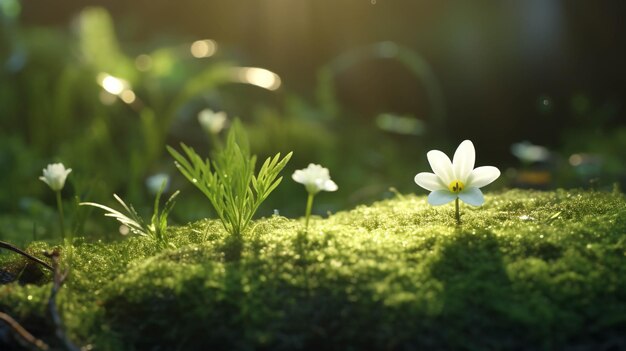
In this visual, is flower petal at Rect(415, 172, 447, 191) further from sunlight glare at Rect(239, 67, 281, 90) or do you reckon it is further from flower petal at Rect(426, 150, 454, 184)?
sunlight glare at Rect(239, 67, 281, 90)

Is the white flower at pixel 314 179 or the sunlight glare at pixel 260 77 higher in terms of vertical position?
the sunlight glare at pixel 260 77

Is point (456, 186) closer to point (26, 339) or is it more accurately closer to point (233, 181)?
point (233, 181)

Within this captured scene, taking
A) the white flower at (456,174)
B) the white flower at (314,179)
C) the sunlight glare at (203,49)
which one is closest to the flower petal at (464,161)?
the white flower at (456,174)

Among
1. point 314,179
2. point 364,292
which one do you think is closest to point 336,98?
point 314,179

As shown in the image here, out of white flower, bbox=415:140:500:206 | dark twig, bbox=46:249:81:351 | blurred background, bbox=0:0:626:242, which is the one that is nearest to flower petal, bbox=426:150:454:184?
white flower, bbox=415:140:500:206

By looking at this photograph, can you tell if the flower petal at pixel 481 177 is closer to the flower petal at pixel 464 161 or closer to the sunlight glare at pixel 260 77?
the flower petal at pixel 464 161

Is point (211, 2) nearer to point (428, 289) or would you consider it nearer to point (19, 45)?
point (19, 45)

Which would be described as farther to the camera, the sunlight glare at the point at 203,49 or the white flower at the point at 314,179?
the sunlight glare at the point at 203,49
